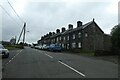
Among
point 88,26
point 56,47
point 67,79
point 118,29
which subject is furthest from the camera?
point 88,26

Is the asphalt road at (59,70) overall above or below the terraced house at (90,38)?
below

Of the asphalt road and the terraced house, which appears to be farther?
the terraced house

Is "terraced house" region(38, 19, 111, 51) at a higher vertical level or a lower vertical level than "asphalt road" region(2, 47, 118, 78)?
higher

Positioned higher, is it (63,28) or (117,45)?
(63,28)

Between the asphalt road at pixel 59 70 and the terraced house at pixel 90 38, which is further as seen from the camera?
the terraced house at pixel 90 38

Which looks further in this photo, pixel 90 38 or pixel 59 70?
pixel 90 38

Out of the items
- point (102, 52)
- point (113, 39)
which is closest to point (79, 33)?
point (113, 39)

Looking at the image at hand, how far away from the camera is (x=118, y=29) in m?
36.5

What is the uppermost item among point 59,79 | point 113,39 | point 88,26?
point 88,26

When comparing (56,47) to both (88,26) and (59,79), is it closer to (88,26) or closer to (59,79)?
(88,26)

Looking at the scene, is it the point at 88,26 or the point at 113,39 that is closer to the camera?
the point at 113,39

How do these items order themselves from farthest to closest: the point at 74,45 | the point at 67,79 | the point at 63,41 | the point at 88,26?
the point at 63,41 → the point at 74,45 → the point at 88,26 → the point at 67,79

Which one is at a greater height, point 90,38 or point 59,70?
point 90,38

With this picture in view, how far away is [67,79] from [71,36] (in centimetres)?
6114
